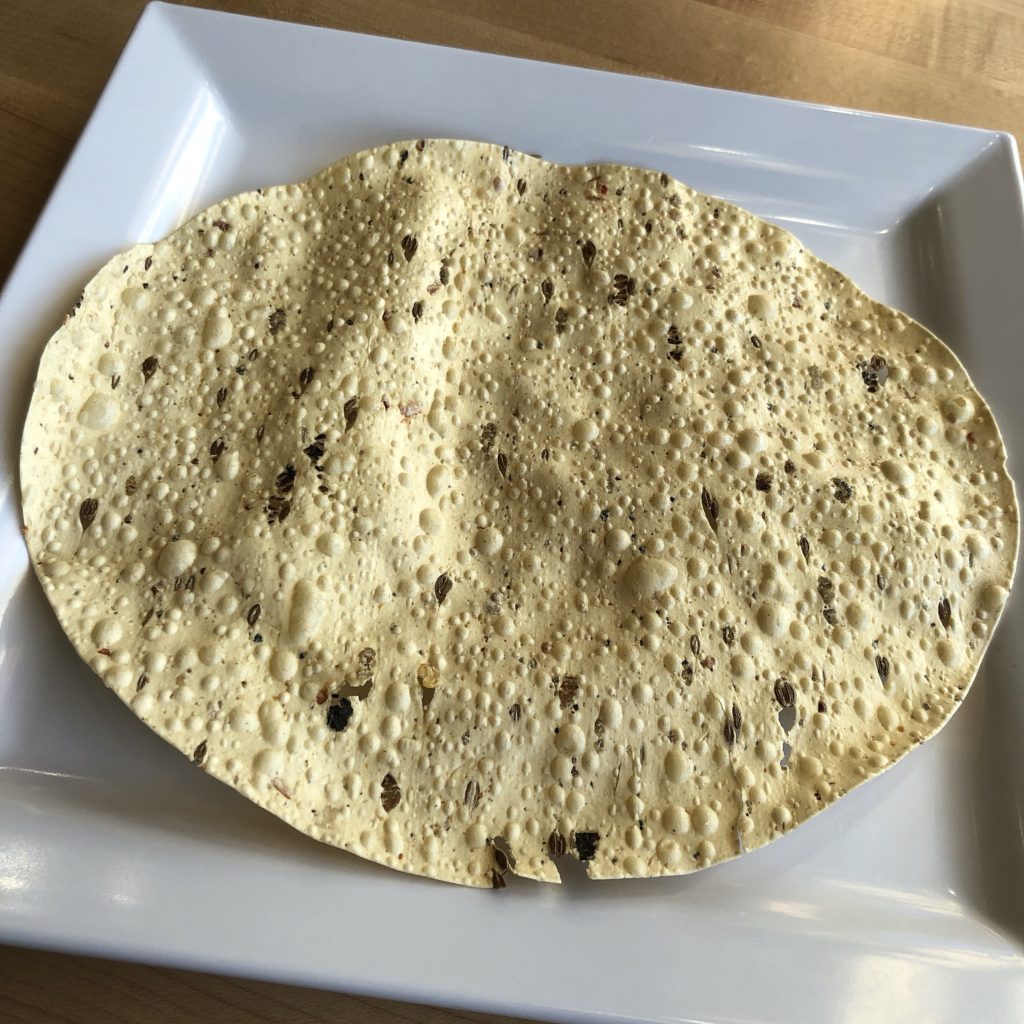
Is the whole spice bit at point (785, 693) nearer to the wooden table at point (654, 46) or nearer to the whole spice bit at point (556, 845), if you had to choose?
the whole spice bit at point (556, 845)

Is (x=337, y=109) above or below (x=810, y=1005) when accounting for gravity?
above

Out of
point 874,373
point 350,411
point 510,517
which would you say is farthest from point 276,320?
point 874,373

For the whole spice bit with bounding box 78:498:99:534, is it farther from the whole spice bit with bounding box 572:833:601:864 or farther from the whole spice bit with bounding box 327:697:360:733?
the whole spice bit with bounding box 572:833:601:864

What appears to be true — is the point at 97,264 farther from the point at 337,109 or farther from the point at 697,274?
the point at 697,274

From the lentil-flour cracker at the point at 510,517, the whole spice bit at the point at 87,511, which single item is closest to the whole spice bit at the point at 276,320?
the lentil-flour cracker at the point at 510,517

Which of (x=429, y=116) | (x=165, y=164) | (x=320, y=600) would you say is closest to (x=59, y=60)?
(x=165, y=164)

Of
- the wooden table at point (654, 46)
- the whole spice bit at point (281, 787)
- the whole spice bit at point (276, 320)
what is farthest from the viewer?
the wooden table at point (654, 46)

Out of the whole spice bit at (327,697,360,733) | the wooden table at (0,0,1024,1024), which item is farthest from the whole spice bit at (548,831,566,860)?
the wooden table at (0,0,1024,1024)
